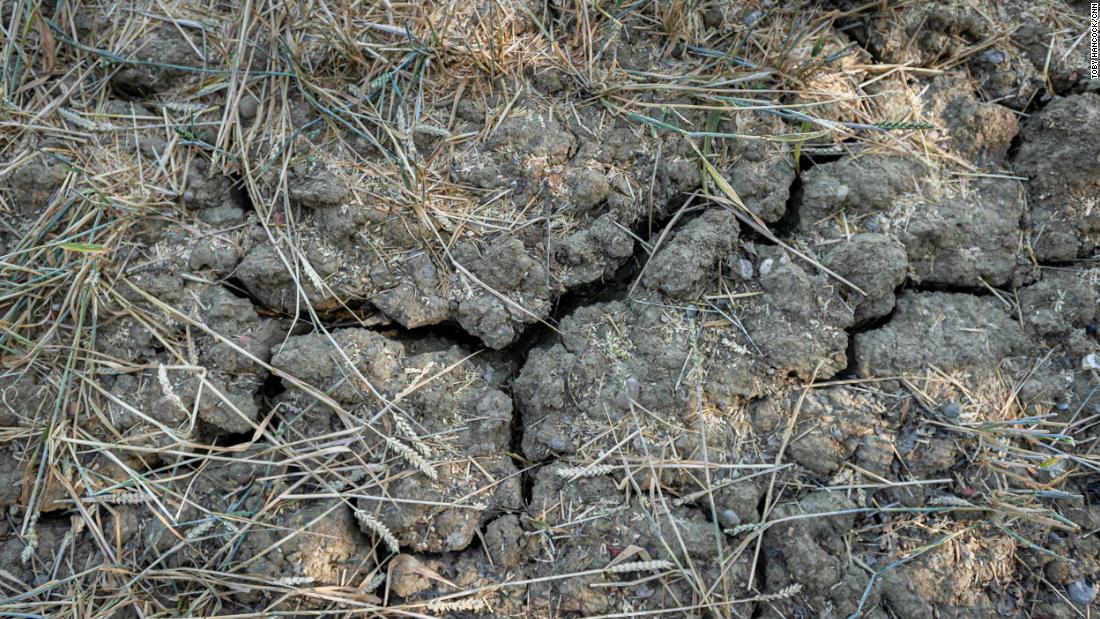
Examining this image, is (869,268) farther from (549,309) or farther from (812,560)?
(549,309)

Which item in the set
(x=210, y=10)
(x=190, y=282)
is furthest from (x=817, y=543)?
(x=210, y=10)

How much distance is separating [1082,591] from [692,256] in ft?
4.50

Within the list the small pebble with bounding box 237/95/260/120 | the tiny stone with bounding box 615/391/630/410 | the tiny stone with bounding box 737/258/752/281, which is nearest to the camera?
the tiny stone with bounding box 615/391/630/410

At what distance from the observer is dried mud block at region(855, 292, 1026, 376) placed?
198 cm

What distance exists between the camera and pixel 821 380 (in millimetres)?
2000

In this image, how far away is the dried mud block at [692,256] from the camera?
199 cm

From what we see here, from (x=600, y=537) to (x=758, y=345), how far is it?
27.0 inches

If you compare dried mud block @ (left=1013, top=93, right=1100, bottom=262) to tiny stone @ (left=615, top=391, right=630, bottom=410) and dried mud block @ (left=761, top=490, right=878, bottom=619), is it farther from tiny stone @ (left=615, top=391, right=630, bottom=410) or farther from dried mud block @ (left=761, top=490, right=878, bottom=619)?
tiny stone @ (left=615, top=391, right=630, bottom=410)

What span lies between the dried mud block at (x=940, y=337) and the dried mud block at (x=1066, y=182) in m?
0.28

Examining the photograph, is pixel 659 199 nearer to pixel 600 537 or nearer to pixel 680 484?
pixel 680 484

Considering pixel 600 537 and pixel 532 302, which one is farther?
pixel 532 302

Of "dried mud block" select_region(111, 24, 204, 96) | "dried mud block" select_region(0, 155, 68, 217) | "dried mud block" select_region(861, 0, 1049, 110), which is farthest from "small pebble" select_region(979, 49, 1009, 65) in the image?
"dried mud block" select_region(0, 155, 68, 217)

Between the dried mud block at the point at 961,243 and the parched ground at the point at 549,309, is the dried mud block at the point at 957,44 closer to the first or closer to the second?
the parched ground at the point at 549,309

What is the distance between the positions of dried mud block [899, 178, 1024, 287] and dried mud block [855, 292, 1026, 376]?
64 mm
